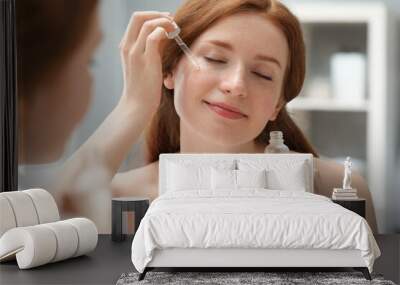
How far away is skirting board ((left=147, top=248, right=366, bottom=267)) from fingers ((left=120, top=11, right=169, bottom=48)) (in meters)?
2.94

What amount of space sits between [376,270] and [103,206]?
3.09 meters

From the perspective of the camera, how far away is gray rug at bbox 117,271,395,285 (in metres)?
4.55

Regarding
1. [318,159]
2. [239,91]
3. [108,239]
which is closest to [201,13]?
[239,91]

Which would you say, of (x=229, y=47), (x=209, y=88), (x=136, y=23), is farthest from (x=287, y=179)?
(x=136, y=23)

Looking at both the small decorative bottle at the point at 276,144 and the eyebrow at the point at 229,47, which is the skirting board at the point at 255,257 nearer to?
the small decorative bottle at the point at 276,144

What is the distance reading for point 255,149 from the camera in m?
6.79

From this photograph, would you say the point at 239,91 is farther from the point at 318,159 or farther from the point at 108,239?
the point at 108,239

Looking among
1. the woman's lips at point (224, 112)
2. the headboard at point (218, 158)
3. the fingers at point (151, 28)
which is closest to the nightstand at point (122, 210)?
the headboard at point (218, 158)

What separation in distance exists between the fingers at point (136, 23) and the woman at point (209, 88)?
0.01 m

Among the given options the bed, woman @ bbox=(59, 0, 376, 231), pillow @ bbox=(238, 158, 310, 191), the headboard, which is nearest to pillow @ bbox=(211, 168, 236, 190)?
pillow @ bbox=(238, 158, 310, 191)

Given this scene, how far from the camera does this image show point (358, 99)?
682 cm

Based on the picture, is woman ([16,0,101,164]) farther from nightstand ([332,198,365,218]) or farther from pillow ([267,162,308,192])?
nightstand ([332,198,365,218])

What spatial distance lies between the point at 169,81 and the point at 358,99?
6.44 ft

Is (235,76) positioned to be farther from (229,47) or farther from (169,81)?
(169,81)
